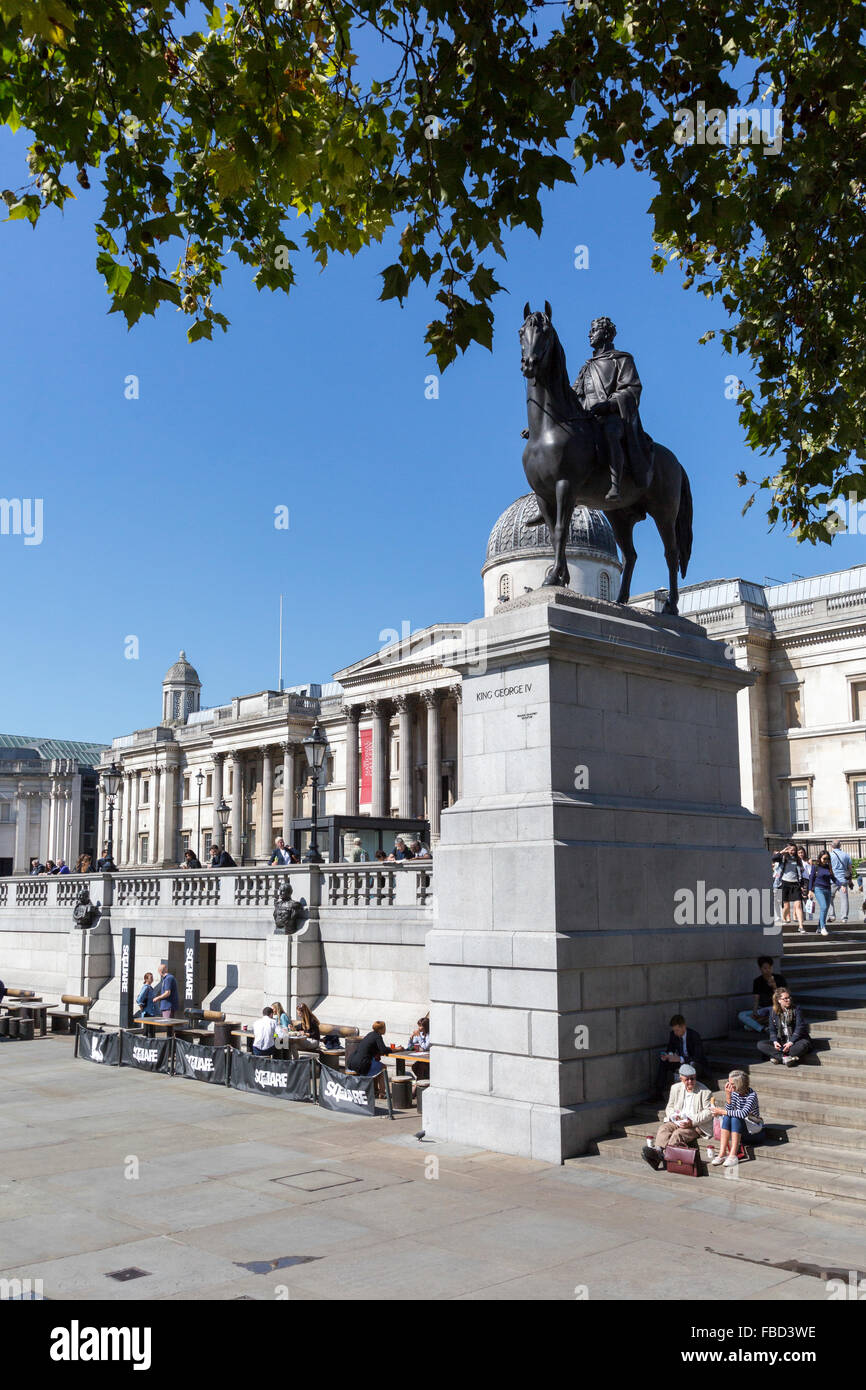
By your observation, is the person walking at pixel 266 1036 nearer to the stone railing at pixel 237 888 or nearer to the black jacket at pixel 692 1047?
the stone railing at pixel 237 888

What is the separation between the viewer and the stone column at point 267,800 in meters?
88.8

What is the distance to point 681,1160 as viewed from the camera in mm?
10641

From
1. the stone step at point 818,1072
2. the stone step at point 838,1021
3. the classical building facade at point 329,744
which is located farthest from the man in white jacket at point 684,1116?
the classical building facade at point 329,744

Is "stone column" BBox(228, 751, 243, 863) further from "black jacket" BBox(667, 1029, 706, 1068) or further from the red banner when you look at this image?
"black jacket" BBox(667, 1029, 706, 1068)

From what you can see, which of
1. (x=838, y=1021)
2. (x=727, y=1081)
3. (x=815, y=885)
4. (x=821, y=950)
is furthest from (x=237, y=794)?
(x=727, y=1081)

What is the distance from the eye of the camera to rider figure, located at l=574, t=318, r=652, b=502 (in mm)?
13891

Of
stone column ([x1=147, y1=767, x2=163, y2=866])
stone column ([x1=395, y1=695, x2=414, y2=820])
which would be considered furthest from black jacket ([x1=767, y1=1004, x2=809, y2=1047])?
stone column ([x1=147, y1=767, x2=163, y2=866])

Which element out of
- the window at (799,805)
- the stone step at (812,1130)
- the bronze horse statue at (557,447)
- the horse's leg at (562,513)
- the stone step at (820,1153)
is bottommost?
the stone step at (820,1153)

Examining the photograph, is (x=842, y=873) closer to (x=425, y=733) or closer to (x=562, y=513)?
(x=562, y=513)

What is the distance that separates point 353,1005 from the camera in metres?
21.3

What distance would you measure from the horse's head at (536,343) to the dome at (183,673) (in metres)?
104

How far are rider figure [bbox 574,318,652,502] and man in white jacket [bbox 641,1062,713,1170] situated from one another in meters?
6.80

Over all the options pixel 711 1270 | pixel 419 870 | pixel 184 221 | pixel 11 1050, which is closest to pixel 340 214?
pixel 184 221

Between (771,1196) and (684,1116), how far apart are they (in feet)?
4.43
